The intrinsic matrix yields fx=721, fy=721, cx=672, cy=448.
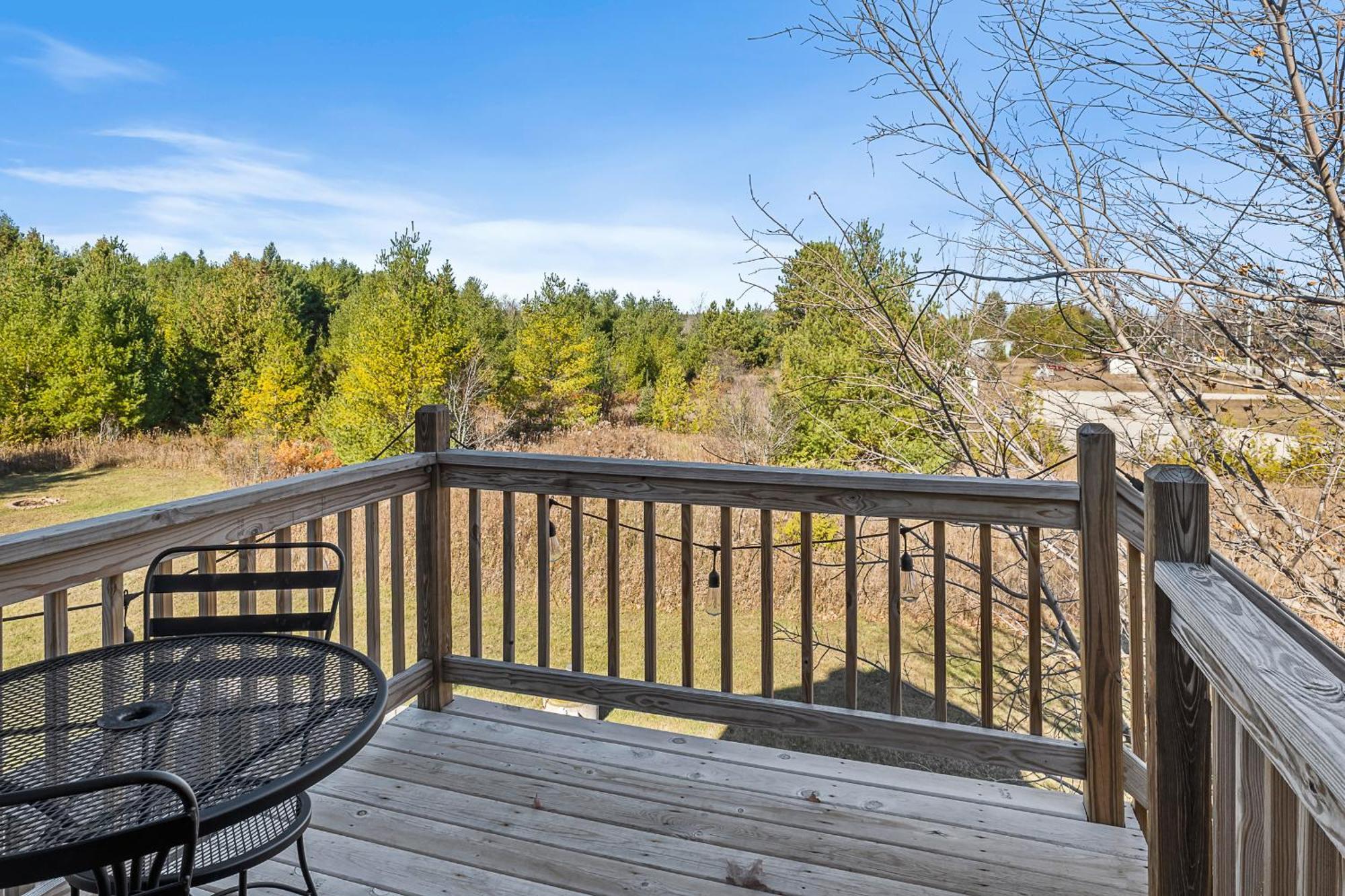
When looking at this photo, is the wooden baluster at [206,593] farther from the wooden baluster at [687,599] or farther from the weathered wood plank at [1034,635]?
the weathered wood plank at [1034,635]

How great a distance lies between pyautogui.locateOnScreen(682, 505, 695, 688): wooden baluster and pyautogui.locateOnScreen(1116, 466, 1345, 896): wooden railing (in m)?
1.36

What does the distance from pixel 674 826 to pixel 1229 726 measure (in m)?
1.39

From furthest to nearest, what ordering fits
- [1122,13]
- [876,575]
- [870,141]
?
1. [876,575]
2. [870,141]
3. [1122,13]

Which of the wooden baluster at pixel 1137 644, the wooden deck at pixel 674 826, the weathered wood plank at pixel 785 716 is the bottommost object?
the wooden deck at pixel 674 826

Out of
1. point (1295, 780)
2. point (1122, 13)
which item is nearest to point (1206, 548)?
point (1295, 780)

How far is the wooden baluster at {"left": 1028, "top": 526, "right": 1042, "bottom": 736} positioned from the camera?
1984 mm

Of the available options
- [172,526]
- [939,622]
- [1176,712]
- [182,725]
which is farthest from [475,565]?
[1176,712]

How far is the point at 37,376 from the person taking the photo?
18875 mm

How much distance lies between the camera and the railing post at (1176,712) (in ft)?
3.28

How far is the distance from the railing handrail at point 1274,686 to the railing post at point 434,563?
2.18 meters

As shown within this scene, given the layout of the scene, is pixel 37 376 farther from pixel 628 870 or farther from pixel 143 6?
pixel 628 870

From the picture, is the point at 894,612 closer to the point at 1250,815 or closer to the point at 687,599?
the point at 687,599

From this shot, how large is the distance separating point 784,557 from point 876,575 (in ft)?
3.19

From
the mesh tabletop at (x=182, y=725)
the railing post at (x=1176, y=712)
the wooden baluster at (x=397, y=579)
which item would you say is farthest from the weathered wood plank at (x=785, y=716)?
the mesh tabletop at (x=182, y=725)
